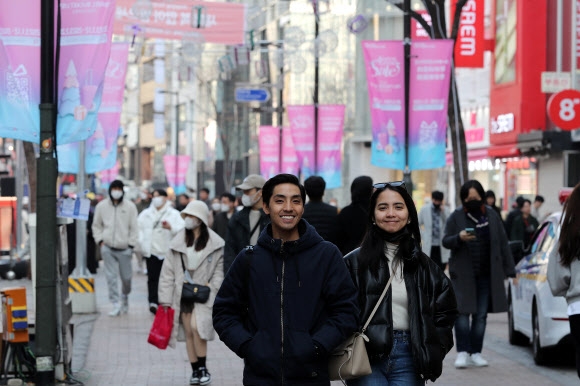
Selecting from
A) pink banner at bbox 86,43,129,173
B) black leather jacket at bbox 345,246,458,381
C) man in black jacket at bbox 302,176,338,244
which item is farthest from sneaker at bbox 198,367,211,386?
pink banner at bbox 86,43,129,173

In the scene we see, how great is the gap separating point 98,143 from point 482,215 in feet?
30.5

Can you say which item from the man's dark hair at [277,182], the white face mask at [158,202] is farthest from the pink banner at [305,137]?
the man's dark hair at [277,182]

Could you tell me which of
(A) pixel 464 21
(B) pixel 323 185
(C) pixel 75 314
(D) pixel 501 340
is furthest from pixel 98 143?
(A) pixel 464 21

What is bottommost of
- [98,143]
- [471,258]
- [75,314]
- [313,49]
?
[75,314]

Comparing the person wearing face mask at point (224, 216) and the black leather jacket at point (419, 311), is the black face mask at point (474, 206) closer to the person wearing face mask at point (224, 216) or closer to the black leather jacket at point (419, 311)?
the black leather jacket at point (419, 311)

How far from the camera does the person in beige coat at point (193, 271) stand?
11328mm

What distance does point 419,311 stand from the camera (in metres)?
6.22

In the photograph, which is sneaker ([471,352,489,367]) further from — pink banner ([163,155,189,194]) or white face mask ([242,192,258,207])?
pink banner ([163,155,189,194])

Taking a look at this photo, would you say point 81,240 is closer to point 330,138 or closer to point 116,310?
point 116,310

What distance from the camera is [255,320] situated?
5922 millimetres

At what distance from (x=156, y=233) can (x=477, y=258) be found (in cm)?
721

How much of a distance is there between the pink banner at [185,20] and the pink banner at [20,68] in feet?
47.6

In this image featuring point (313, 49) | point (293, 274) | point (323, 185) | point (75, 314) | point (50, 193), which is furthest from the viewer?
point (313, 49)

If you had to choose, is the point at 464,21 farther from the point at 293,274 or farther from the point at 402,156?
the point at 293,274
